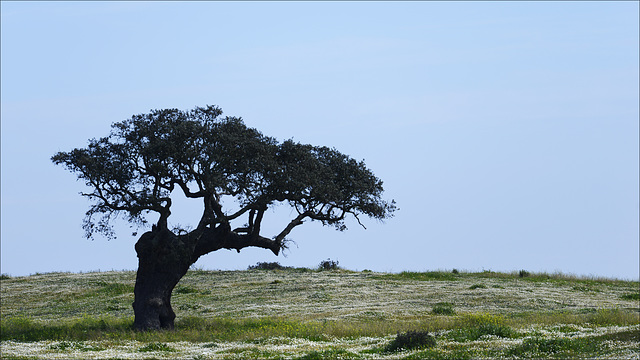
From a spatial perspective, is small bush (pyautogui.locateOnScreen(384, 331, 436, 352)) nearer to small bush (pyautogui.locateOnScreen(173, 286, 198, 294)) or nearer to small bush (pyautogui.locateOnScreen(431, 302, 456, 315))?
small bush (pyautogui.locateOnScreen(431, 302, 456, 315))

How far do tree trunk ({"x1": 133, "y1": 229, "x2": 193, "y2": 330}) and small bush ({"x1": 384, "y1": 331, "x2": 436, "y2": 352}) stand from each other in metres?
15.3

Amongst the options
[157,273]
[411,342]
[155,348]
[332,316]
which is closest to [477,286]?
[332,316]

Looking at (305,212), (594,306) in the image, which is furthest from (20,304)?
(594,306)

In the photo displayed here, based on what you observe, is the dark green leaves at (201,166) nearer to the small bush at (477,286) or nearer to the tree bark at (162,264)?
the tree bark at (162,264)

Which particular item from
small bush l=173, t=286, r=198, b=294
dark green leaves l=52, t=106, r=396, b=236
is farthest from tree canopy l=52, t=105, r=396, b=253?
small bush l=173, t=286, r=198, b=294

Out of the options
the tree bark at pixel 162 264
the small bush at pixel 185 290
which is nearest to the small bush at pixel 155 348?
the tree bark at pixel 162 264

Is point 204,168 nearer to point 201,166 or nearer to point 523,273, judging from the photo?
point 201,166

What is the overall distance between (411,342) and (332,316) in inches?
600

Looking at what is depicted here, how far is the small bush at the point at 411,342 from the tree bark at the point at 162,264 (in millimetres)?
14955

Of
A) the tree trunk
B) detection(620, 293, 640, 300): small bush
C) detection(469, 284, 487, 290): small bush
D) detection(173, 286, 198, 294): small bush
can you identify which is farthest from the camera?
detection(173, 286, 198, 294): small bush

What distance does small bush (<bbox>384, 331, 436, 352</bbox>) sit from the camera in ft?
84.4

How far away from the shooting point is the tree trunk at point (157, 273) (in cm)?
3672

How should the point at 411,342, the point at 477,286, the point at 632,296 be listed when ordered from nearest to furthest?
the point at 411,342
the point at 632,296
the point at 477,286

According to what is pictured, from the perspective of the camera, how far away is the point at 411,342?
25844mm
